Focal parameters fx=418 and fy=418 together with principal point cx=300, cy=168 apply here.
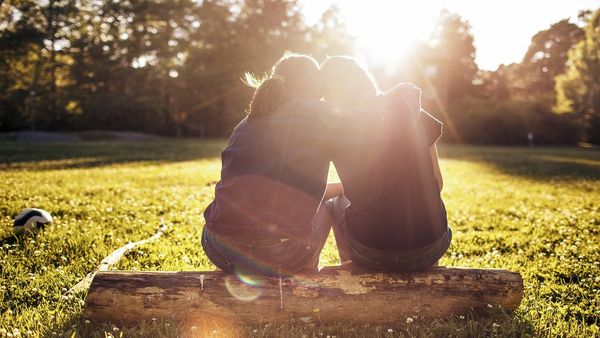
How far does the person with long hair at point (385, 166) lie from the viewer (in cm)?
277

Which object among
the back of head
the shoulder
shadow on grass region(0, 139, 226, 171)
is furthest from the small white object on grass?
shadow on grass region(0, 139, 226, 171)

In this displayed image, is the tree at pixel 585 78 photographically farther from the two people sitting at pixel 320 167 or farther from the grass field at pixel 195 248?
the two people sitting at pixel 320 167

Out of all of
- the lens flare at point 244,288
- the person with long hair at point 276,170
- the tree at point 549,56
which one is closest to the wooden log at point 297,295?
the lens flare at point 244,288

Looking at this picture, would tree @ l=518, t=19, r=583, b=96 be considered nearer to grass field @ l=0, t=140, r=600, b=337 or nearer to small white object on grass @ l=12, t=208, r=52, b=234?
grass field @ l=0, t=140, r=600, b=337

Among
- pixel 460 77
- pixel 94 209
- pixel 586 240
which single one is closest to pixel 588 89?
pixel 460 77

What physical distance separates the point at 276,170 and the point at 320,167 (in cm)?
30

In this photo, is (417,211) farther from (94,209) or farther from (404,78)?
(404,78)

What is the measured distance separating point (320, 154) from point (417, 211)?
84 centimetres

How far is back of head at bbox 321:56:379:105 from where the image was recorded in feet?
9.67

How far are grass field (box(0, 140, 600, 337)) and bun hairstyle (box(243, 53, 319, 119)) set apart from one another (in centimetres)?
166

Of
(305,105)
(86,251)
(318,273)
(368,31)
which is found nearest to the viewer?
(305,105)

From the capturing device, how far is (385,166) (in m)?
2.82

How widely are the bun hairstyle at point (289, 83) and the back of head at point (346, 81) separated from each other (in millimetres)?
95

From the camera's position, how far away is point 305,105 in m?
2.73
